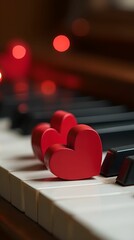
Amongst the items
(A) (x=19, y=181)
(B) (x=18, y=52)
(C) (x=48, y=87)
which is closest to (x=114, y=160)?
(A) (x=19, y=181)

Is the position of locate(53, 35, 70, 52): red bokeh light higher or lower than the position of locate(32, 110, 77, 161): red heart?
higher

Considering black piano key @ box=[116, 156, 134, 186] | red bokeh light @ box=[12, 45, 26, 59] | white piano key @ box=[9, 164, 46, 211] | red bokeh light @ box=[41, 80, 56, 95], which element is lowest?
white piano key @ box=[9, 164, 46, 211]

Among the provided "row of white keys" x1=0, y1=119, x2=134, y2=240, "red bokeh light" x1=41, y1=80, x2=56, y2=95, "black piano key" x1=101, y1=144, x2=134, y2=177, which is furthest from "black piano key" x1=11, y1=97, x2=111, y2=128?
"black piano key" x1=101, y1=144, x2=134, y2=177

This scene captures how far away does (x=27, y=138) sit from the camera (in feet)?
4.11

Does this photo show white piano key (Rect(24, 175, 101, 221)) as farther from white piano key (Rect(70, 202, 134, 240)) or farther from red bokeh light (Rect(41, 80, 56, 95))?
red bokeh light (Rect(41, 80, 56, 95))

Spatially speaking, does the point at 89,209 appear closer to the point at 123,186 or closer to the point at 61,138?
the point at 123,186

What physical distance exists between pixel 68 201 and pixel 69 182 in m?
0.10

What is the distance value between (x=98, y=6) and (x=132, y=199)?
126cm

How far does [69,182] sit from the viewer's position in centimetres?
95

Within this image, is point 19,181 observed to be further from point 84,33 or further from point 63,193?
point 84,33

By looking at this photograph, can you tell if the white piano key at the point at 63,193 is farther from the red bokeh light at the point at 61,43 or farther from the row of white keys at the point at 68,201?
the red bokeh light at the point at 61,43

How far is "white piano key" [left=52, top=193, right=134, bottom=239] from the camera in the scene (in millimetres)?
810

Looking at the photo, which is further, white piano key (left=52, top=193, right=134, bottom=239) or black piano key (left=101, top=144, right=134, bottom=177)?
black piano key (left=101, top=144, right=134, bottom=177)

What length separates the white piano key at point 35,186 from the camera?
907 millimetres
